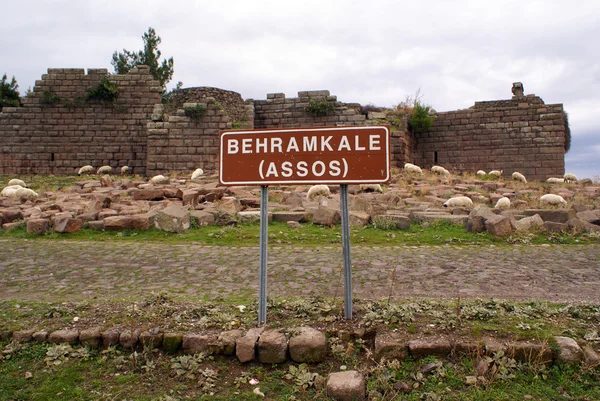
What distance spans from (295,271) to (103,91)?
16308 millimetres

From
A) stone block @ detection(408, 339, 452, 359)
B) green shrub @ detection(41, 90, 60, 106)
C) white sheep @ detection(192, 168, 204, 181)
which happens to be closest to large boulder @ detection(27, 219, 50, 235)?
white sheep @ detection(192, 168, 204, 181)

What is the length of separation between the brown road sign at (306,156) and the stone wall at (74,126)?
16553mm

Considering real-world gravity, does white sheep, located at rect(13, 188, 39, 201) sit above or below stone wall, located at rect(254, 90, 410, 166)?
below

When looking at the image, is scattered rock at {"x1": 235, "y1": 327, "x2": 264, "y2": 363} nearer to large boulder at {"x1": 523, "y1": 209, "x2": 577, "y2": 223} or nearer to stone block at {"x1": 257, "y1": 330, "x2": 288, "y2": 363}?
stone block at {"x1": 257, "y1": 330, "x2": 288, "y2": 363}

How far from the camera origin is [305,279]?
5.82m

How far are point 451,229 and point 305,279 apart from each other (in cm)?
419

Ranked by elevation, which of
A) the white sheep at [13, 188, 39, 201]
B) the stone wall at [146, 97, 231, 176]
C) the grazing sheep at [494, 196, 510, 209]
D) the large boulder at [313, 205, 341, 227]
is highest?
the stone wall at [146, 97, 231, 176]

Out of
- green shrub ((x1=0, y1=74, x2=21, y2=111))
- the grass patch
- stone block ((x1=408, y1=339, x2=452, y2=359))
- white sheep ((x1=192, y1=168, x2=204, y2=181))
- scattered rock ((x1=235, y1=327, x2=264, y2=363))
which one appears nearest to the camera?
stone block ((x1=408, y1=339, x2=452, y2=359))

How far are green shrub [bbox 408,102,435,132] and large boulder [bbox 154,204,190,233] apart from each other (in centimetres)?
1365

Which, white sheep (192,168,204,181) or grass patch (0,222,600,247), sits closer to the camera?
grass patch (0,222,600,247)

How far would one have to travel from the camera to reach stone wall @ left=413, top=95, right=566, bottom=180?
19625 mm

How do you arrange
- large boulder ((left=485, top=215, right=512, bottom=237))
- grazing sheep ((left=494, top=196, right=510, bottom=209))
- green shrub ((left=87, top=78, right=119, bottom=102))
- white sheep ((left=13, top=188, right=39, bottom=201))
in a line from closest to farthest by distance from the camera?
large boulder ((left=485, top=215, right=512, bottom=237)) → grazing sheep ((left=494, top=196, right=510, bottom=209)) → white sheep ((left=13, top=188, right=39, bottom=201)) → green shrub ((left=87, top=78, right=119, bottom=102))

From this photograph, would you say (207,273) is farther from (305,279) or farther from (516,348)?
(516,348)

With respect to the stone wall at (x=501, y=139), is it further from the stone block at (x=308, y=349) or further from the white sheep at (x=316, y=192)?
the stone block at (x=308, y=349)
